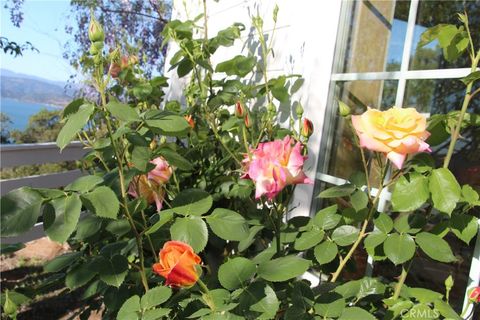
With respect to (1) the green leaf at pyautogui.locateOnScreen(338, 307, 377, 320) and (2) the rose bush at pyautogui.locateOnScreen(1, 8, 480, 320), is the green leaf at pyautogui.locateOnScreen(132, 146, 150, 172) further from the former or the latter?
(1) the green leaf at pyautogui.locateOnScreen(338, 307, 377, 320)

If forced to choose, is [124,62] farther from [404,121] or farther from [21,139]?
[21,139]

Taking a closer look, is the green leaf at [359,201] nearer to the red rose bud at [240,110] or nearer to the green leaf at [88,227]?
the red rose bud at [240,110]

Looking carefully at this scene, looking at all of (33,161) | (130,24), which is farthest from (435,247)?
(130,24)

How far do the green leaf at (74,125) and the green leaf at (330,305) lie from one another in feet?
1.86

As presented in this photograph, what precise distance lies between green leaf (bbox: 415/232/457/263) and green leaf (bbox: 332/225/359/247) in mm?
139

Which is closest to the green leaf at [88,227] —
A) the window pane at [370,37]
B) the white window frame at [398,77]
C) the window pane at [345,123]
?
the white window frame at [398,77]

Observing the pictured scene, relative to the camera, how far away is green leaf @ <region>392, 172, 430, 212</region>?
2.77 feet

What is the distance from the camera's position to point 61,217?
704mm

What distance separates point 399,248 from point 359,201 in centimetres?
13

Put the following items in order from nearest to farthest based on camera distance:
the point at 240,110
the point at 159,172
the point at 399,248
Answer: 1. the point at 399,248
2. the point at 159,172
3. the point at 240,110

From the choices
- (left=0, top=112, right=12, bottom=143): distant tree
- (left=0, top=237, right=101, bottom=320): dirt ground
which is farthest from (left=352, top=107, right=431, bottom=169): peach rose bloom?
(left=0, top=112, right=12, bottom=143): distant tree

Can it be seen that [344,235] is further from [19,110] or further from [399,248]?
[19,110]

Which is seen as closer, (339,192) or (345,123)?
(339,192)

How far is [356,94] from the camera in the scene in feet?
5.14
